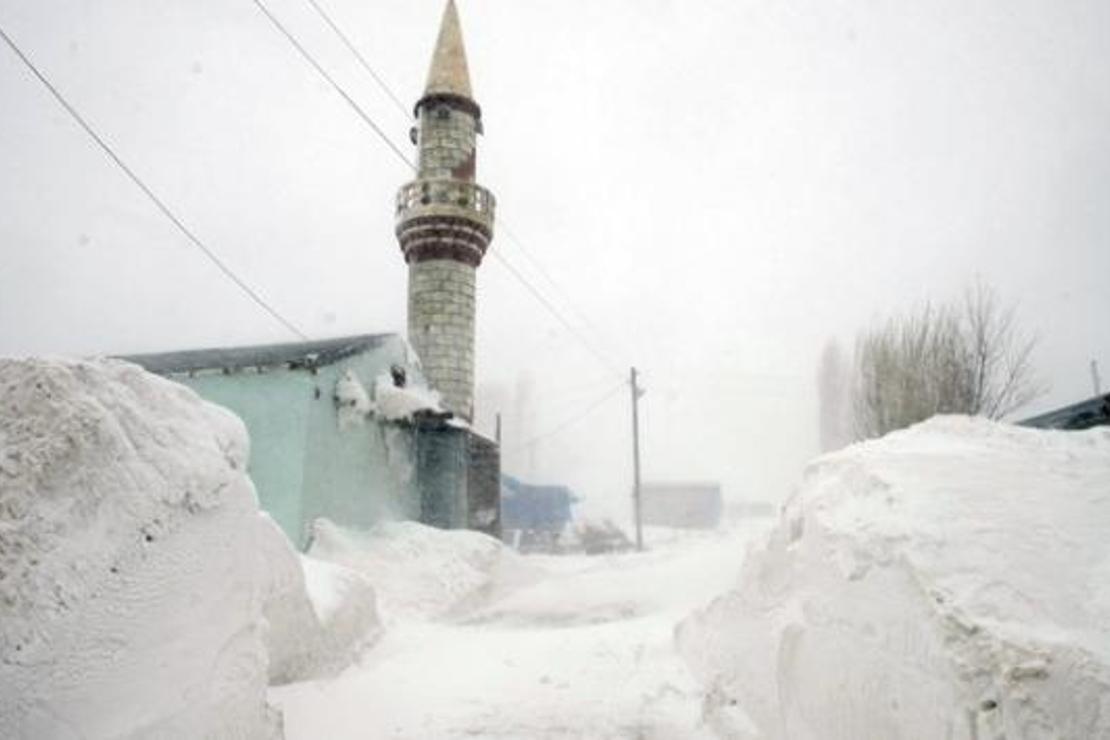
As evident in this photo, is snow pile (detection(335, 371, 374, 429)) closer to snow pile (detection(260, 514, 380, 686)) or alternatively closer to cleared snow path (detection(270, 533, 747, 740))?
cleared snow path (detection(270, 533, 747, 740))

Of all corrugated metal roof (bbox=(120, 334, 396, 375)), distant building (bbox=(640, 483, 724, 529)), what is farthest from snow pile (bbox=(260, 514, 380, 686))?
distant building (bbox=(640, 483, 724, 529))

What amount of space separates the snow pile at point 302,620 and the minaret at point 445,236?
12.6m

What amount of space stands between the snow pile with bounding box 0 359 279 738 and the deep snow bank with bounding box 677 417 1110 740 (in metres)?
2.70

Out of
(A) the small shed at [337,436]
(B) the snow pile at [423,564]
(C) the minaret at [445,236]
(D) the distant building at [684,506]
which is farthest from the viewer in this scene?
(D) the distant building at [684,506]

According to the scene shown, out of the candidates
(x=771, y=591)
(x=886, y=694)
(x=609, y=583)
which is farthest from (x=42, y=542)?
(x=609, y=583)

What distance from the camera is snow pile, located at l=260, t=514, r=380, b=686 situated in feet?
16.8

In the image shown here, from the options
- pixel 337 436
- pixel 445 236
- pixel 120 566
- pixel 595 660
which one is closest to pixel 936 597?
pixel 120 566

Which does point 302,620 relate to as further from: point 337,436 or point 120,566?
point 337,436

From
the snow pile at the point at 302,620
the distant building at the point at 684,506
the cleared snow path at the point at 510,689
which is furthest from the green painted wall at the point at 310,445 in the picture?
the distant building at the point at 684,506

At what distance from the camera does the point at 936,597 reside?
2.99 m

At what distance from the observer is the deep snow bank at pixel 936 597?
257cm

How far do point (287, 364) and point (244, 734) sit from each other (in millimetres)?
10793

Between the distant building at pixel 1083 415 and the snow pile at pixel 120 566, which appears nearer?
the snow pile at pixel 120 566

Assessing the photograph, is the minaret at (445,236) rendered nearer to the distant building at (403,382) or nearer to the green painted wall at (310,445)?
the distant building at (403,382)
